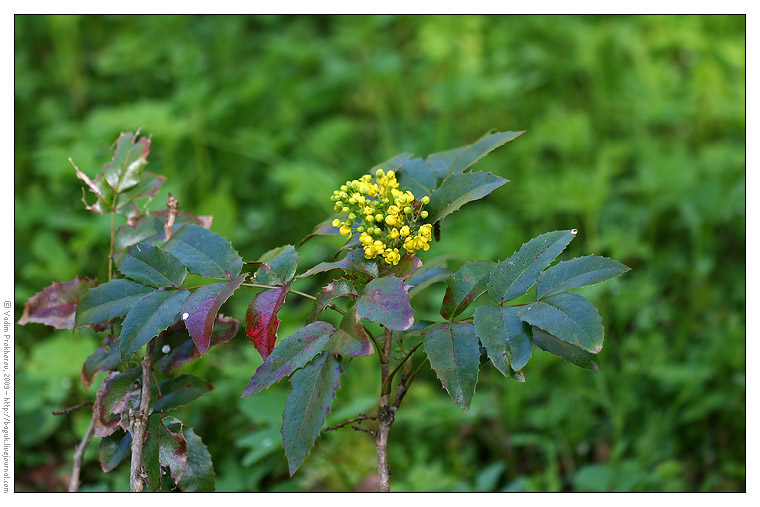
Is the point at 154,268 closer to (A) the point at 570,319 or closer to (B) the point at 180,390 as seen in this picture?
(B) the point at 180,390

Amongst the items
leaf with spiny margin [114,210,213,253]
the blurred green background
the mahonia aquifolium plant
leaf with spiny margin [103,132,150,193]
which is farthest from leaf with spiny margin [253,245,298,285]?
the blurred green background

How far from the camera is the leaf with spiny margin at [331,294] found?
3.03 feet

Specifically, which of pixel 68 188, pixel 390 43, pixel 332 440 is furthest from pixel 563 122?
pixel 68 188

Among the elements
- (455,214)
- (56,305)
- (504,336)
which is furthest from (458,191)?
(455,214)

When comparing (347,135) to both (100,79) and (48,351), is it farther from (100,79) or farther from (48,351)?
(48,351)

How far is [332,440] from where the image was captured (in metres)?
2.11

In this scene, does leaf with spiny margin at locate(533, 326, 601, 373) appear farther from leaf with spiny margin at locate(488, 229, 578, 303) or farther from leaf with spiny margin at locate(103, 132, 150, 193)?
leaf with spiny margin at locate(103, 132, 150, 193)

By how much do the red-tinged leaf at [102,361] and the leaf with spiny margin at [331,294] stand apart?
368mm

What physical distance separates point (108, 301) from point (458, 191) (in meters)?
0.52

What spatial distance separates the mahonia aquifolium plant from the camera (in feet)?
2.89

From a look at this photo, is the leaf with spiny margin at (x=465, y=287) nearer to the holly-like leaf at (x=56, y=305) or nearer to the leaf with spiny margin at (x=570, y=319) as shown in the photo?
the leaf with spiny margin at (x=570, y=319)

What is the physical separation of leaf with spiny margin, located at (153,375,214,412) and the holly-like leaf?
0.58 ft

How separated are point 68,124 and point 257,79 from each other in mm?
888

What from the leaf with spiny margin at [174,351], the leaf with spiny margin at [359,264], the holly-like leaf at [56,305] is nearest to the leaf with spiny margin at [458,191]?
the leaf with spiny margin at [359,264]
